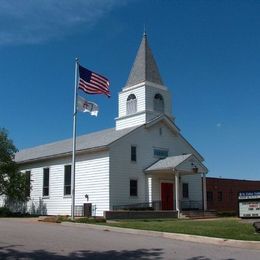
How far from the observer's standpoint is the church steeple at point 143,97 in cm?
3772

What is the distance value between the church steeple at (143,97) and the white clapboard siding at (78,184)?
4802 millimetres

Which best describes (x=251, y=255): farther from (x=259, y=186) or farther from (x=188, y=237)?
(x=259, y=186)

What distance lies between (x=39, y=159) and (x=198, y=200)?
43.4 ft

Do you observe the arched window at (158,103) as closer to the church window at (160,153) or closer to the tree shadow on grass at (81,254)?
the church window at (160,153)

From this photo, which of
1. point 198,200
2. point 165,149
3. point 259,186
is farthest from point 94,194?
point 259,186

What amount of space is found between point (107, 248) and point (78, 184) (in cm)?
2169

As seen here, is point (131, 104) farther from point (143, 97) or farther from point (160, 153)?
point (160, 153)

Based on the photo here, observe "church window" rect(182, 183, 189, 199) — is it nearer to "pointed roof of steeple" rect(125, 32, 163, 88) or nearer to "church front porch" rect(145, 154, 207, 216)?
"church front porch" rect(145, 154, 207, 216)

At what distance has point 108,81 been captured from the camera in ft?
105

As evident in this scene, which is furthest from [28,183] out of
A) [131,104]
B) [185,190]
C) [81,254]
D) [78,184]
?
[81,254]

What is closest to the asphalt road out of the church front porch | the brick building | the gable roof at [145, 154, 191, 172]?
the gable roof at [145, 154, 191, 172]

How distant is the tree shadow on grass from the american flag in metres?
17.3

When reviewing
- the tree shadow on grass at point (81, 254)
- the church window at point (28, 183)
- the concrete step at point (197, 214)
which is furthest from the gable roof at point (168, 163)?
the tree shadow on grass at point (81, 254)

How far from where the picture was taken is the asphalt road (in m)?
13.0
